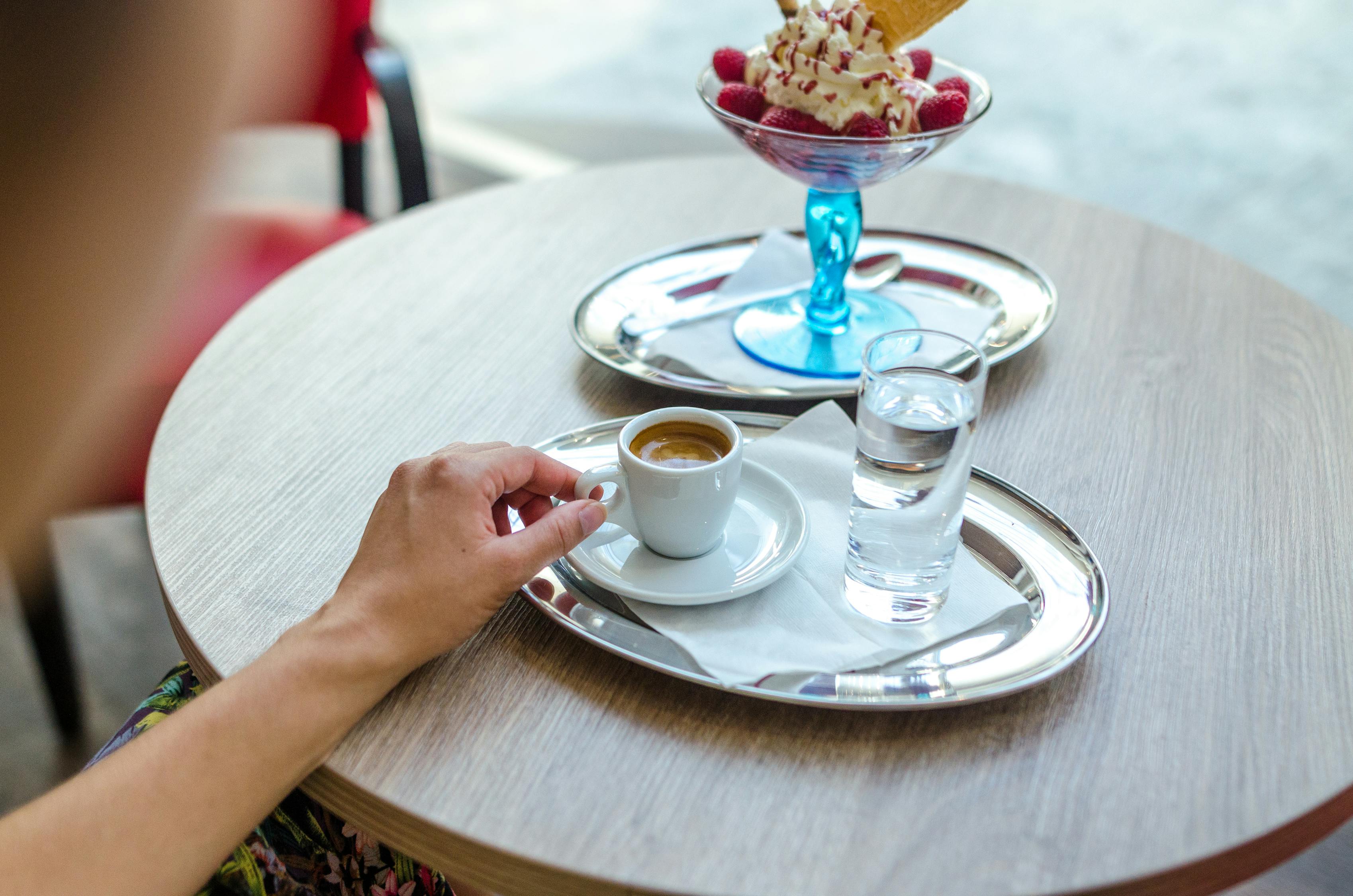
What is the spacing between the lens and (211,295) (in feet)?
4.92

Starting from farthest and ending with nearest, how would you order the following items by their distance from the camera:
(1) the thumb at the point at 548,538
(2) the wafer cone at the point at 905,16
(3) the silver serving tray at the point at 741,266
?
1. (3) the silver serving tray at the point at 741,266
2. (2) the wafer cone at the point at 905,16
3. (1) the thumb at the point at 548,538

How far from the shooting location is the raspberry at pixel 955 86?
3.32 feet

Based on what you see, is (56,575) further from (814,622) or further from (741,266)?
(814,622)

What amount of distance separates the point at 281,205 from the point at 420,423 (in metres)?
0.88

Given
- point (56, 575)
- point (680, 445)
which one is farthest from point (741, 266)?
point (56, 575)

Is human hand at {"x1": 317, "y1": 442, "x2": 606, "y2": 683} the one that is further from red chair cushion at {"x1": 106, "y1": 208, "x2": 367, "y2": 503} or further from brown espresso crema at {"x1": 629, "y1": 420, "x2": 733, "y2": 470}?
red chair cushion at {"x1": 106, "y1": 208, "x2": 367, "y2": 503}

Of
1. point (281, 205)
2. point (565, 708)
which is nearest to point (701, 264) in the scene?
point (565, 708)

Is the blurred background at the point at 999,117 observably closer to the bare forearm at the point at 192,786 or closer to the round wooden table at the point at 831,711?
the round wooden table at the point at 831,711

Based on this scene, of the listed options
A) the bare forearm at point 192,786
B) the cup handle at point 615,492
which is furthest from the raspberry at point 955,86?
the bare forearm at point 192,786

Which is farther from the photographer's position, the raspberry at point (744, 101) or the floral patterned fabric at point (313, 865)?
the raspberry at point (744, 101)

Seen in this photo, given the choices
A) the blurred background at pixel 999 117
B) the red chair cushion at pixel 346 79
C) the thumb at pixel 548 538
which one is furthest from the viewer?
the blurred background at pixel 999 117

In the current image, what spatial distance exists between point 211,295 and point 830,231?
0.91 meters

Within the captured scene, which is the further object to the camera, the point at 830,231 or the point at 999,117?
the point at 999,117

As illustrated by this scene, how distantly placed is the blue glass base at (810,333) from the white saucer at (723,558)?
22 cm
